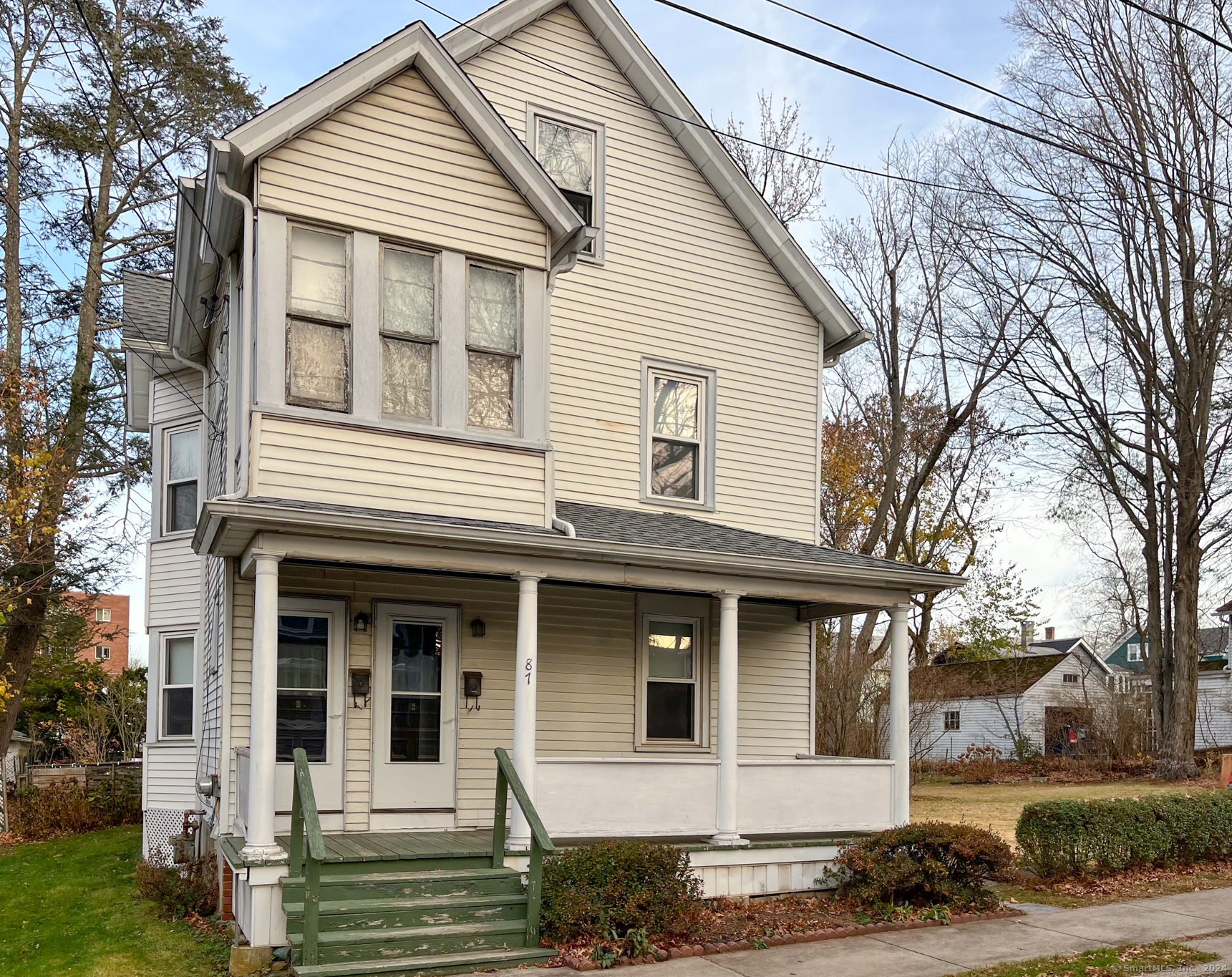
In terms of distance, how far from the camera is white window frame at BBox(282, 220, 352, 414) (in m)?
10.2

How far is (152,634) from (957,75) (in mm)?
13044

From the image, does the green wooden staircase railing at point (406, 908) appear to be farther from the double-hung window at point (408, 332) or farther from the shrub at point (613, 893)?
the double-hung window at point (408, 332)

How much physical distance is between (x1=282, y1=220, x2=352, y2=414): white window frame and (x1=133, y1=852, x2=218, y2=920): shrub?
175 inches

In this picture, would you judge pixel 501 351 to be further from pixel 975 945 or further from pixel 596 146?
pixel 975 945

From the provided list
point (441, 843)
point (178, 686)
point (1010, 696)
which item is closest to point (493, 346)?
point (441, 843)

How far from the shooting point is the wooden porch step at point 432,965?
26.2ft

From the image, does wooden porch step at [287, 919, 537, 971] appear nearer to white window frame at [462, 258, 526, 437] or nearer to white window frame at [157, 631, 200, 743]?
white window frame at [462, 258, 526, 437]

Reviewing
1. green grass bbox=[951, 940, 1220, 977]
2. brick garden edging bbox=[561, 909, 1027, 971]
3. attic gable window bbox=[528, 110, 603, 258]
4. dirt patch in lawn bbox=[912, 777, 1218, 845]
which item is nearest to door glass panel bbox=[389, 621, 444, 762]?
brick garden edging bbox=[561, 909, 1027, 971]

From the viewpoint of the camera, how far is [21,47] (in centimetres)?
2492

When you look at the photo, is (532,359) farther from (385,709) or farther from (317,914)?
(317,914)

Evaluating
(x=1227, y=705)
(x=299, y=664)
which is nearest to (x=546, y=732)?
(x=299, y=664)

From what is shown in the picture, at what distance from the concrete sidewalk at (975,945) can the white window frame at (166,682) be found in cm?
949

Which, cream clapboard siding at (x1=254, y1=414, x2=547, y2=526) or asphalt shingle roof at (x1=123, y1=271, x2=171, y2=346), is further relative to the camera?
asphalt shingle roof at (x1=123, y1=271, x2=171, y2=346)

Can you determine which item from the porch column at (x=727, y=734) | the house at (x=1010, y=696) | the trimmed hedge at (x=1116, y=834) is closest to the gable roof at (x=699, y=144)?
the porch column at (x=727, y=734)
